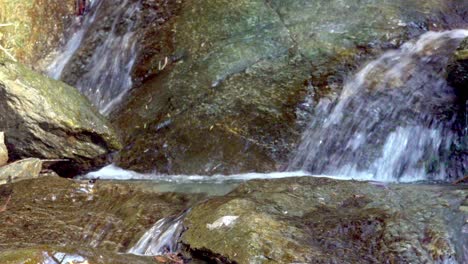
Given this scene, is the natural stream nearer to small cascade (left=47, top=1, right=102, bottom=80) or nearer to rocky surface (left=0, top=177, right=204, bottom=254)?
rocky surface (left=0, top=177, right=204, bottom=254)

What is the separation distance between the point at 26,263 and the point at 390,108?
14.0 ft

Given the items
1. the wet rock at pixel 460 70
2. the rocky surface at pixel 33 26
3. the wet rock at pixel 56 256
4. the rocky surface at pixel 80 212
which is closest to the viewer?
the wet rock at pixel 56 256

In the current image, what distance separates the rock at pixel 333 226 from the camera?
3.72m

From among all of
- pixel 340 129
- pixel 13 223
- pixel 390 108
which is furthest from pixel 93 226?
pixel 390 108

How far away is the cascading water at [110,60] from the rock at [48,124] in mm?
736

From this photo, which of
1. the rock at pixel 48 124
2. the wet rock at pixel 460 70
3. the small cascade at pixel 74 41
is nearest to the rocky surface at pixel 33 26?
the small cascade at pixel 74 41

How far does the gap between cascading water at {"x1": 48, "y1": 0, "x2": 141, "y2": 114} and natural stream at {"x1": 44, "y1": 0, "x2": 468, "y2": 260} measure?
1.36 metres

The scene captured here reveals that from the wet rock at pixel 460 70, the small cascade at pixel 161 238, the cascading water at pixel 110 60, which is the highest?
the small cascade at pixel 161 238

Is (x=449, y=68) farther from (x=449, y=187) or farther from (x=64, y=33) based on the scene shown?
(x=64, y=33)

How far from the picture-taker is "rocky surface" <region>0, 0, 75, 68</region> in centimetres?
923

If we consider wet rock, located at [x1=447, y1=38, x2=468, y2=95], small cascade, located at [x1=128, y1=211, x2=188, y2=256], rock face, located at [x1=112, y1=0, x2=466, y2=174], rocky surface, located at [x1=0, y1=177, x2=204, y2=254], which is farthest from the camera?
rock face, located at [x1=112, y1=0, x2=466, y2=174]

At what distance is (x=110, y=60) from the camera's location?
8258mm

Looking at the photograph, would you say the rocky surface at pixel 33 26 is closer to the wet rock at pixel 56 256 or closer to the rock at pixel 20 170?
the rock at pixel 20 170

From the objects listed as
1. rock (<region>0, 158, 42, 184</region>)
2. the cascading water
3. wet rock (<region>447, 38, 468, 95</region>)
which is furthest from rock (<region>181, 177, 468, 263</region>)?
the cascading water
